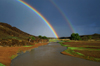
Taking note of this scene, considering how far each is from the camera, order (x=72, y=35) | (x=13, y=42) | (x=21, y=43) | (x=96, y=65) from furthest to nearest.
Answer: (x=72, y=35) → (x=21, y=43) → (x=13, y=42) → (x=96, y=65)

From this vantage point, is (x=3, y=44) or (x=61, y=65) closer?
(x=61, y=65)

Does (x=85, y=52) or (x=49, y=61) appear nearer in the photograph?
(x=49, y=61)

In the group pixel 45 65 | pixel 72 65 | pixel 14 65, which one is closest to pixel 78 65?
pixel 72 65

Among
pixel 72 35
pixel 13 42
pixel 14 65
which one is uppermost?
pixel 72 35

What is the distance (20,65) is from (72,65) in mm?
8698

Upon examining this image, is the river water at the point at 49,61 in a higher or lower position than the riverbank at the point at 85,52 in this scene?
lower

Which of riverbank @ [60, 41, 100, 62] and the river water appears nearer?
the river water

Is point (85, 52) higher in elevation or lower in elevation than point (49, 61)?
higher

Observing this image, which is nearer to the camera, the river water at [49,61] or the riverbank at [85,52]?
the river water at [49,61]

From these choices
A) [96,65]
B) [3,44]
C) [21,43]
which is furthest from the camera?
[21,43]

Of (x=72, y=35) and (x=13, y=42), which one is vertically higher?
(x=72, y=35)

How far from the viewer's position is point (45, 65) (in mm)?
13656

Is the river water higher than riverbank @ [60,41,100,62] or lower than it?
lower

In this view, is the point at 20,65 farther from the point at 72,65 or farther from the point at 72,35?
the point at 72,35
